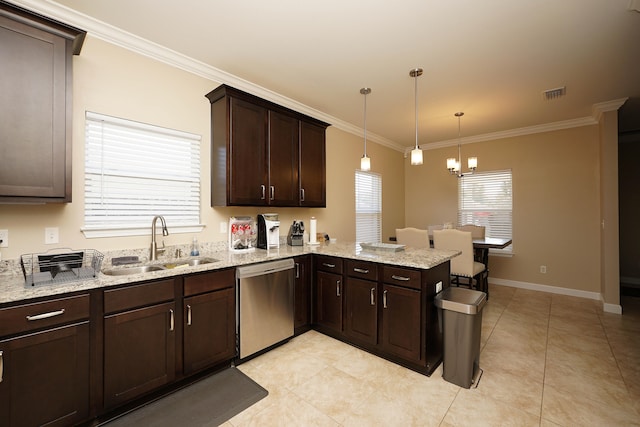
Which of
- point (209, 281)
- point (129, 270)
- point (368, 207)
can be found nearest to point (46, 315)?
point (129, 270)

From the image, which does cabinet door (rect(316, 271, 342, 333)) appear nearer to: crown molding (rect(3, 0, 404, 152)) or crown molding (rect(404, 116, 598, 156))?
crown molding (rect(3, 0, 404, 152))

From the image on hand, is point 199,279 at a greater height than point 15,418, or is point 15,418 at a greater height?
point 199,279

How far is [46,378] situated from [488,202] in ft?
19.9

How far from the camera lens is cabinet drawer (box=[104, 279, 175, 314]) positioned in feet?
5.77

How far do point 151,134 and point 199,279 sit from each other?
1.43 meters

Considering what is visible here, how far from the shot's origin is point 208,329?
2.23 metres

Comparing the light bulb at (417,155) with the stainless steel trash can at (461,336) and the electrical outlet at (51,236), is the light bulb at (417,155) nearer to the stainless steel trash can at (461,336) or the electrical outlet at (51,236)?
the stainless steel trash can at (461,336)

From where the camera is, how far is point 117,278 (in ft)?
5.82

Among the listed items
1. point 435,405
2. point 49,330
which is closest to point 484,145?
point 435,405

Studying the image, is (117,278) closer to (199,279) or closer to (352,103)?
(199,279)

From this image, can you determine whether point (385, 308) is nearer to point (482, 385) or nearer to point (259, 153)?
point (482, 385)

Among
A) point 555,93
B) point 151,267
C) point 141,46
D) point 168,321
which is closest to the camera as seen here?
point 168,321

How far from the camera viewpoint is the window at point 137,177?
7.37 feet

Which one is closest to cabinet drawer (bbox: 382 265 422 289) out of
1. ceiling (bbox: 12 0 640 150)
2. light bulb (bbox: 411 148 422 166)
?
light bulb (bbox: 411 148 422 166)
